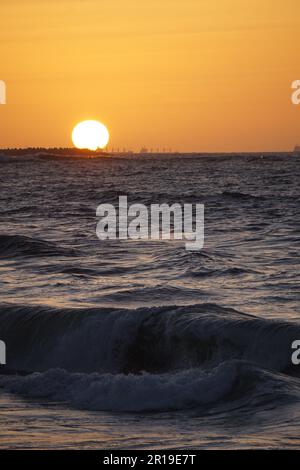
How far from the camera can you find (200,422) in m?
8.12

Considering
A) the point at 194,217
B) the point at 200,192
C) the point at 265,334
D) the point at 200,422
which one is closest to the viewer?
the point at 200,422

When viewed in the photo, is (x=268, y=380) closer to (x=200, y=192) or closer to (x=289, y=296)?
(x=289, y=296)

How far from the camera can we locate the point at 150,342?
470 inches

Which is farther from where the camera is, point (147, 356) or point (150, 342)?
point (150, 342)

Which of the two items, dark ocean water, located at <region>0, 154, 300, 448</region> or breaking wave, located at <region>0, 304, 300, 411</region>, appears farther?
breaking wave, located at <region>0, 304, 300, 411</region>

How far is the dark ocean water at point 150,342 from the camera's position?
7953 millimetres

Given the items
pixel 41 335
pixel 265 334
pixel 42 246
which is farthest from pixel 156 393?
pixel 42 246

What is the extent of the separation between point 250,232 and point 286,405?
16862 mm

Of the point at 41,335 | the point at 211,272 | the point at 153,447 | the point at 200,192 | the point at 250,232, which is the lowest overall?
the point at 153,447

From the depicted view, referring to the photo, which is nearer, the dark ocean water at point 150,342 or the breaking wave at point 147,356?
the dark ocean water at point 150,342

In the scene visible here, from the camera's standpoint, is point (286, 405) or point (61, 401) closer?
point (286, 405)

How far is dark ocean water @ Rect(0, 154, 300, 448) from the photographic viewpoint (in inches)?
313

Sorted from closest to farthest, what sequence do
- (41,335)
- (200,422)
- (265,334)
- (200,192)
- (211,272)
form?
(200,422) → (265,334) → (41,335) → (211,272) → (200,192)

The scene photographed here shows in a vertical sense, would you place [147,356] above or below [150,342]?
below
